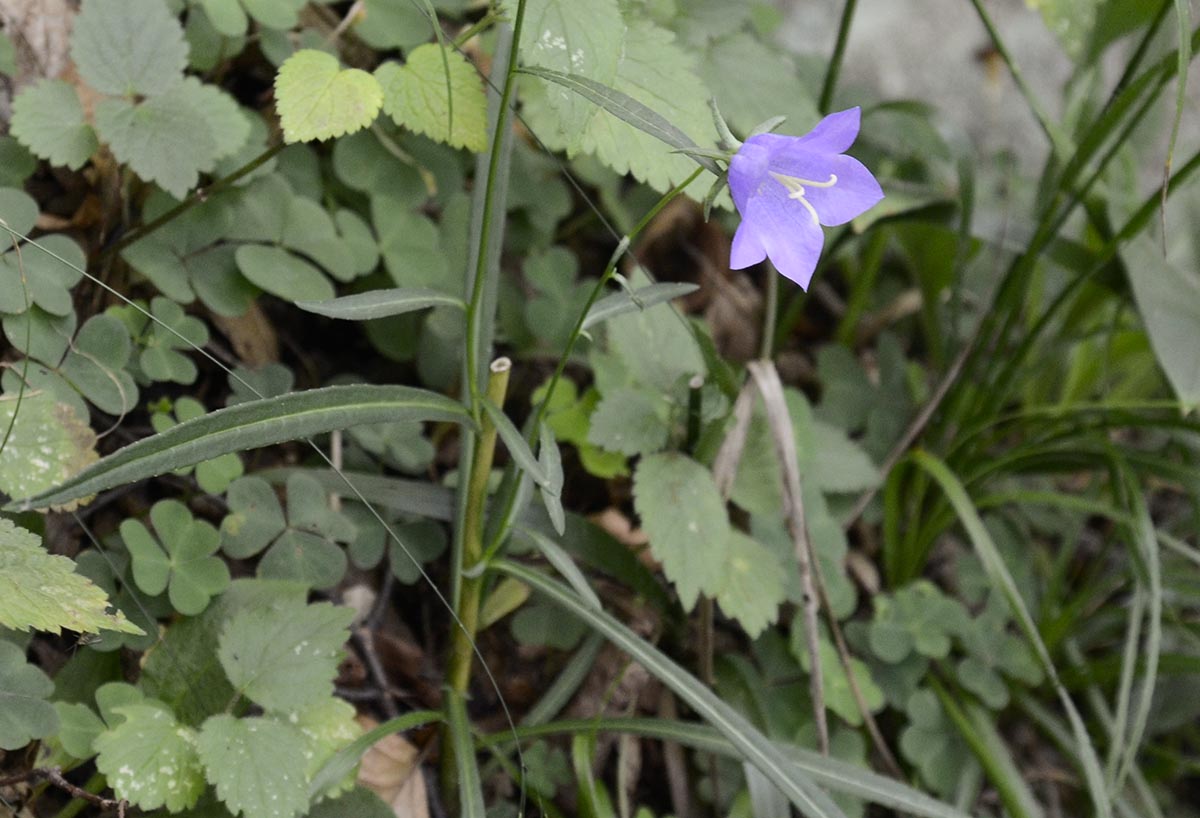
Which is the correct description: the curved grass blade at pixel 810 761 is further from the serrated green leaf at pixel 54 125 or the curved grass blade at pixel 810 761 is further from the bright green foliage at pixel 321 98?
the serrated green leaf at pixel 54 125

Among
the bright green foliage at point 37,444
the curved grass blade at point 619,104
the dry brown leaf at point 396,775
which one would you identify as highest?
the curved grass blade at point 619,104

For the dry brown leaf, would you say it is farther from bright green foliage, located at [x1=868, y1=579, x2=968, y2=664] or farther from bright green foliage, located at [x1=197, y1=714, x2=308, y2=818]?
bright green foliage, located at [x1=868, y1=579, x2=968, y2=664]

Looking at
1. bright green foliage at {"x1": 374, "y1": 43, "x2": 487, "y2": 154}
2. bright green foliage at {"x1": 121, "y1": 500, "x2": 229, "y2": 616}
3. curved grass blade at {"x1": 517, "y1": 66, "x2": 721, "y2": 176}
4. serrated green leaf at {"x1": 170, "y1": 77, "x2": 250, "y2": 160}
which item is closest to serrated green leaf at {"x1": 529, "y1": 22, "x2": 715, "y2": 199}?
bright green foliage at {"x1": 374, "y1": 43, "x2": 487, "y2": 154}

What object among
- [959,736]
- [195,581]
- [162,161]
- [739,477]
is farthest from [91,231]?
[959,736]

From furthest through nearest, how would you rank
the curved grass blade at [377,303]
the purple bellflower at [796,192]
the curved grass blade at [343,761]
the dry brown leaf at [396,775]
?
the dry brown leaf at [396,775] < the curved grass blade at [343,761] < the curved grass blade at [377,303] < the purple bellflower at [796,192]

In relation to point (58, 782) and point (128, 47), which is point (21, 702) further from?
point (128, 47)

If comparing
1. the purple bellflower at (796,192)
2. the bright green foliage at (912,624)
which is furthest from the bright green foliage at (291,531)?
the bright green foliage at (912,624)

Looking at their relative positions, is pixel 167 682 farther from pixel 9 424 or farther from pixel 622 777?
pixel 622 777
